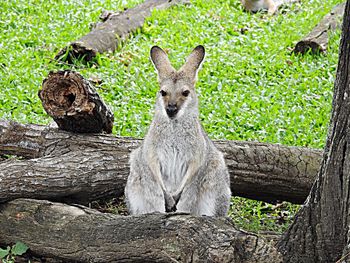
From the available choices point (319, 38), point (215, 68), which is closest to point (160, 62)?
point (215, 68)

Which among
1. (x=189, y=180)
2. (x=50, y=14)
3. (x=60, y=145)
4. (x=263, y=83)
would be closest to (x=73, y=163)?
(x=60, y=145)

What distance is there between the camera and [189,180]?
253 inches

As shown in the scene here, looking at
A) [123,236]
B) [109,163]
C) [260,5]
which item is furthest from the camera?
[260,5]

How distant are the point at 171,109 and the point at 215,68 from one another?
14.9ft

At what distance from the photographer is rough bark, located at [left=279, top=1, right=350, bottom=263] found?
15.7 ft

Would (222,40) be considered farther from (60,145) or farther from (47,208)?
(47,208)

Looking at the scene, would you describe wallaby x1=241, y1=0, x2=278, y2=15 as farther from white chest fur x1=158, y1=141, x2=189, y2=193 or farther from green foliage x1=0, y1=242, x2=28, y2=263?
green foliage x1=0, y1=242, x2=28, y2=263

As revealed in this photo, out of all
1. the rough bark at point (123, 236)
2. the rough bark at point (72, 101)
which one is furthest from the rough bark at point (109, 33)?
the rough bark at point (123, 236)

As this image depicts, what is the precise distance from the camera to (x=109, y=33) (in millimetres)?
11406

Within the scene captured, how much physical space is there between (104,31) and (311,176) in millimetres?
5144

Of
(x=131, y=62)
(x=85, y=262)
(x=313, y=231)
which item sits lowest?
(x=85, y=262)

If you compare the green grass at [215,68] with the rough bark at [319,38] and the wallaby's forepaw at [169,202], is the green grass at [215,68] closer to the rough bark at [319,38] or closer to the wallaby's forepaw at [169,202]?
the rough bark at [319,38]

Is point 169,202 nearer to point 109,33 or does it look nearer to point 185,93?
point 185,93

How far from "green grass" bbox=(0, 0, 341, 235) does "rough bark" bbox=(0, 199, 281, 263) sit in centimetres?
167
